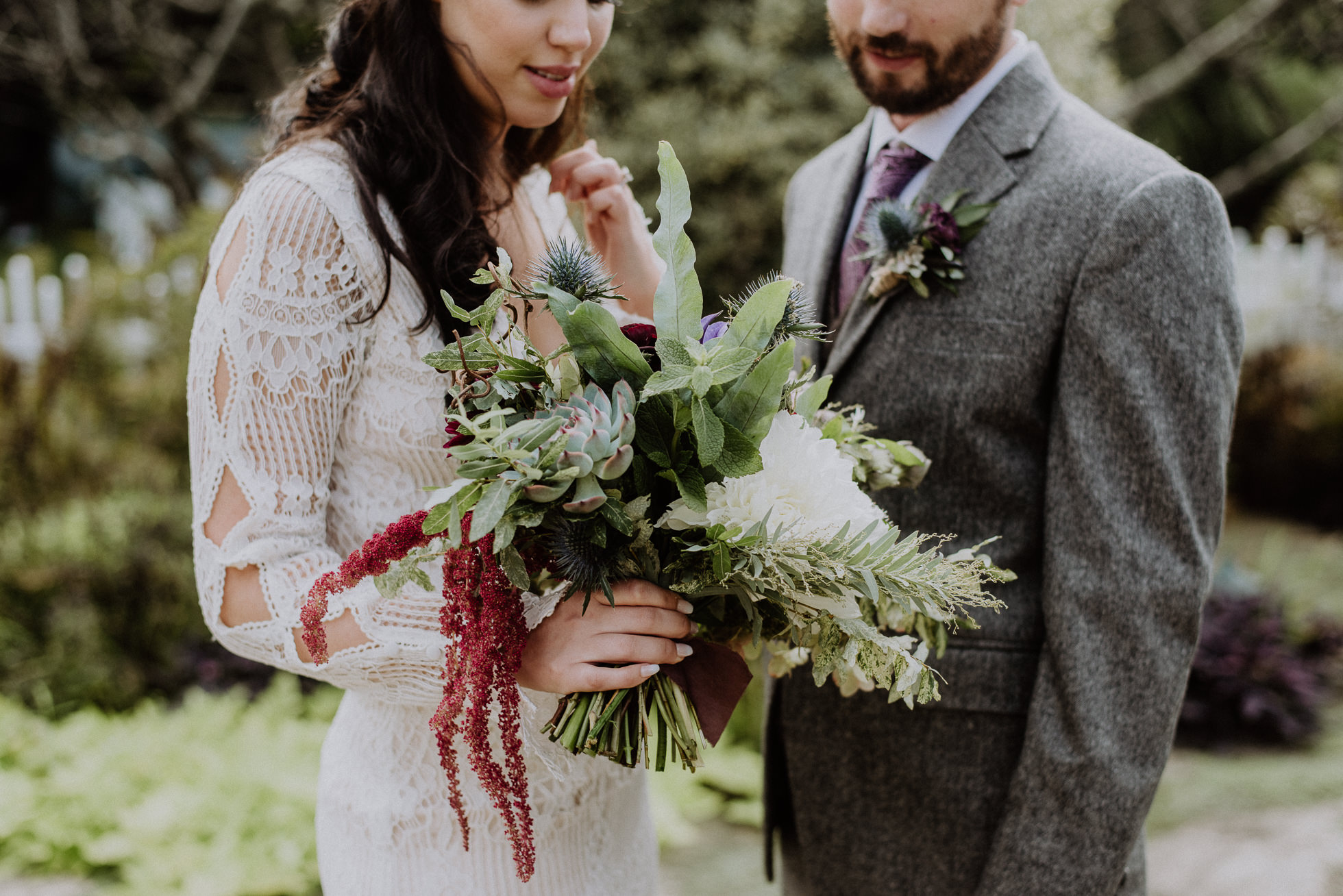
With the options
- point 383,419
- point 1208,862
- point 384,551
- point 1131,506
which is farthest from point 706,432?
point 1208,862

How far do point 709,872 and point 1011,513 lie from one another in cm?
215

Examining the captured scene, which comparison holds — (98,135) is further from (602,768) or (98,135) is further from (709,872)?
(602,768)

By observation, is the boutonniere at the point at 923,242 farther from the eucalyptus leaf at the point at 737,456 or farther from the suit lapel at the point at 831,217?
the eucalyptus leaf at the point at 737,456

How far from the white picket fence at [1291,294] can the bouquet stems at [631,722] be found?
761cm

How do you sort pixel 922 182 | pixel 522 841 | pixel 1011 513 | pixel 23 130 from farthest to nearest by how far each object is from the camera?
1. pixel 23 130
2. pixel 922 182
3. pixel 1011 513
4. pixel 522 841

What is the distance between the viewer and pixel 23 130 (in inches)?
464

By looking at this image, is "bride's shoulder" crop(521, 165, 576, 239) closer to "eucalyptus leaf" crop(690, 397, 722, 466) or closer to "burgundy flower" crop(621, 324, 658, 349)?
"burgundy flower" crop(621, 324, 658, 349)

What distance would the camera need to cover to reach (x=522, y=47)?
5.24ft

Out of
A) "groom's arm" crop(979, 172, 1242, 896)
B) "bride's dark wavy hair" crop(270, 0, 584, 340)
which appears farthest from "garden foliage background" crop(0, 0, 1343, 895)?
"groom's arm" crop(979, 172, 1242, 896)

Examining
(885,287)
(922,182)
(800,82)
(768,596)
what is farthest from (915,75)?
(800,82)

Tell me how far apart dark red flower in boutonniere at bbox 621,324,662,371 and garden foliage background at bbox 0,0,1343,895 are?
3.61 ft

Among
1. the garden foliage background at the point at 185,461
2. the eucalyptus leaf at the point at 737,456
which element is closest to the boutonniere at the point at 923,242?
the eucalyptus leaf at the point at 737,456

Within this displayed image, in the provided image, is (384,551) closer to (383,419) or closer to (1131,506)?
(383,419)

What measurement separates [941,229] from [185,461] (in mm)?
4478
